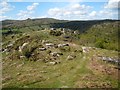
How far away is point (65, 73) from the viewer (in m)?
73.2

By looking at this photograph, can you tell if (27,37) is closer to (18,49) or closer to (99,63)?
A: (18,49)

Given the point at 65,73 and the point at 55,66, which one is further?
the point at 55,66

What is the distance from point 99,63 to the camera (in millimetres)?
78438

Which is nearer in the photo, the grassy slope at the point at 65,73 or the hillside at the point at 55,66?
the grassy slope at the point at 65,73

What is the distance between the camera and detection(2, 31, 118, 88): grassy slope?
219ft

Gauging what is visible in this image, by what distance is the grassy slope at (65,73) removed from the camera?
66625 millimetres

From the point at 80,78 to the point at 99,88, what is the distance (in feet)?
20.9

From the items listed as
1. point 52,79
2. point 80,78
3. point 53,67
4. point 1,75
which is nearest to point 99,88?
point 80,78

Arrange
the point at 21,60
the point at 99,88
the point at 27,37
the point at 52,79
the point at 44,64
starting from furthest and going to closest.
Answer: the point at 27,37 < the point at 21,60 < the point at 44,64 < the point at 52,79 < the point at 99,88

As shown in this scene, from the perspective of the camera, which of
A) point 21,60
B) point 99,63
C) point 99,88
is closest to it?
point 99,88

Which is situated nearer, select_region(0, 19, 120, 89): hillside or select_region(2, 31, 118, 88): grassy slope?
select_region(2, 31, 118, 88): grassy slope

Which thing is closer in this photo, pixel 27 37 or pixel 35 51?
pixel 35 51

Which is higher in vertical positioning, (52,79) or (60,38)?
(60,38)

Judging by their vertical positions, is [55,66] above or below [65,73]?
above
